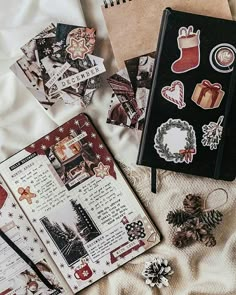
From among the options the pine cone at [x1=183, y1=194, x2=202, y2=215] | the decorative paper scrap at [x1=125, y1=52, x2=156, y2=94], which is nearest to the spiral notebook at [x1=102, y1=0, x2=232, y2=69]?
the decorative paper scrap at [x1=125, y1=52, x2=156, y2=94]

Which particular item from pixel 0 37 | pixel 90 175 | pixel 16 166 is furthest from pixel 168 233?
pixel 0 37

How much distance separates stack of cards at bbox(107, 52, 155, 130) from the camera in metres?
1.09

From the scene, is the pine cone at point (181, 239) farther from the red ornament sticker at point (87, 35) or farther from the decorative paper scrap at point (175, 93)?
the red ornament sticker at point (87, 35)

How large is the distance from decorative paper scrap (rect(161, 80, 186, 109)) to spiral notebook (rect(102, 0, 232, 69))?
0.08m

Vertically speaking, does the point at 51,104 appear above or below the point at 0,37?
below

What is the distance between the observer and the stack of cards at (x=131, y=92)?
109 centimetres

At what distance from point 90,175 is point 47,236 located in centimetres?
13

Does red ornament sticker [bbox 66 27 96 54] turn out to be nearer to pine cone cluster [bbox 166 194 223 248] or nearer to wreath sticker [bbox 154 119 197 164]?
wreath sticker [bbox 154 119 197 164]

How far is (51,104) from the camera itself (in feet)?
3.66

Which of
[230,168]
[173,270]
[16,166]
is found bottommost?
[173,270]

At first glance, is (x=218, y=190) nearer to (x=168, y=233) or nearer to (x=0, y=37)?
(x=168, y=233)

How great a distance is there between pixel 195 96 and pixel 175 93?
0.11ft

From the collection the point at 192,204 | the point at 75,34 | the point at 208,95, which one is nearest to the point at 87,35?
the point at 75,34

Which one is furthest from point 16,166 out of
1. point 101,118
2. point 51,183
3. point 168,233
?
point 168,233
